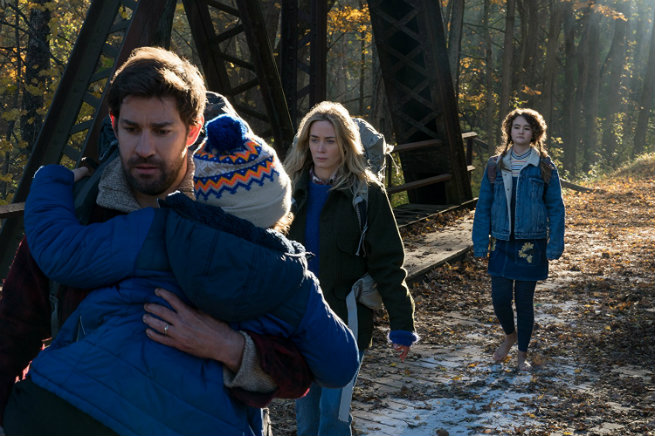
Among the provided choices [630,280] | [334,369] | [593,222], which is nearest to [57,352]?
[334,369]

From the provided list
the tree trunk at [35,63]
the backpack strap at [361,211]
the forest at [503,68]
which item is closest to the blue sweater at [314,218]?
the backpack strap at [361,211]

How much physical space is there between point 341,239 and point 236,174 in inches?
85.7

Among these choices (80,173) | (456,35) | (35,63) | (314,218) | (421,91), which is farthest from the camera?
(456,35)

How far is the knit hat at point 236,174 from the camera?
1893mm

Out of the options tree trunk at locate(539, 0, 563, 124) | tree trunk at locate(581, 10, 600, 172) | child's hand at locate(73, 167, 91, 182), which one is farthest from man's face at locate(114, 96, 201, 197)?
tree trunk at locate(581, 10, 600, 172)

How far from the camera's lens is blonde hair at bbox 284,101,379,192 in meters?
4.14

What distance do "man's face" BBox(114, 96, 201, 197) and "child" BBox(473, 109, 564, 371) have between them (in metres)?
4.62

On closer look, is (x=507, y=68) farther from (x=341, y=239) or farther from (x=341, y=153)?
(x=341, y=239)

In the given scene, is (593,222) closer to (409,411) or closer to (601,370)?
(601,370)

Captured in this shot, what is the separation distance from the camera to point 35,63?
10.5 meters

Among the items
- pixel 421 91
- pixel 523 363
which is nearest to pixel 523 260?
pixel 523 363

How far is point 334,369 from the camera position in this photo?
1.96m

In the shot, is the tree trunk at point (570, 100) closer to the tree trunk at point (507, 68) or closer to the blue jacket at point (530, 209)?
the tree trunk at point (507, 68)

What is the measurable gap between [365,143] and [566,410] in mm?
2602
